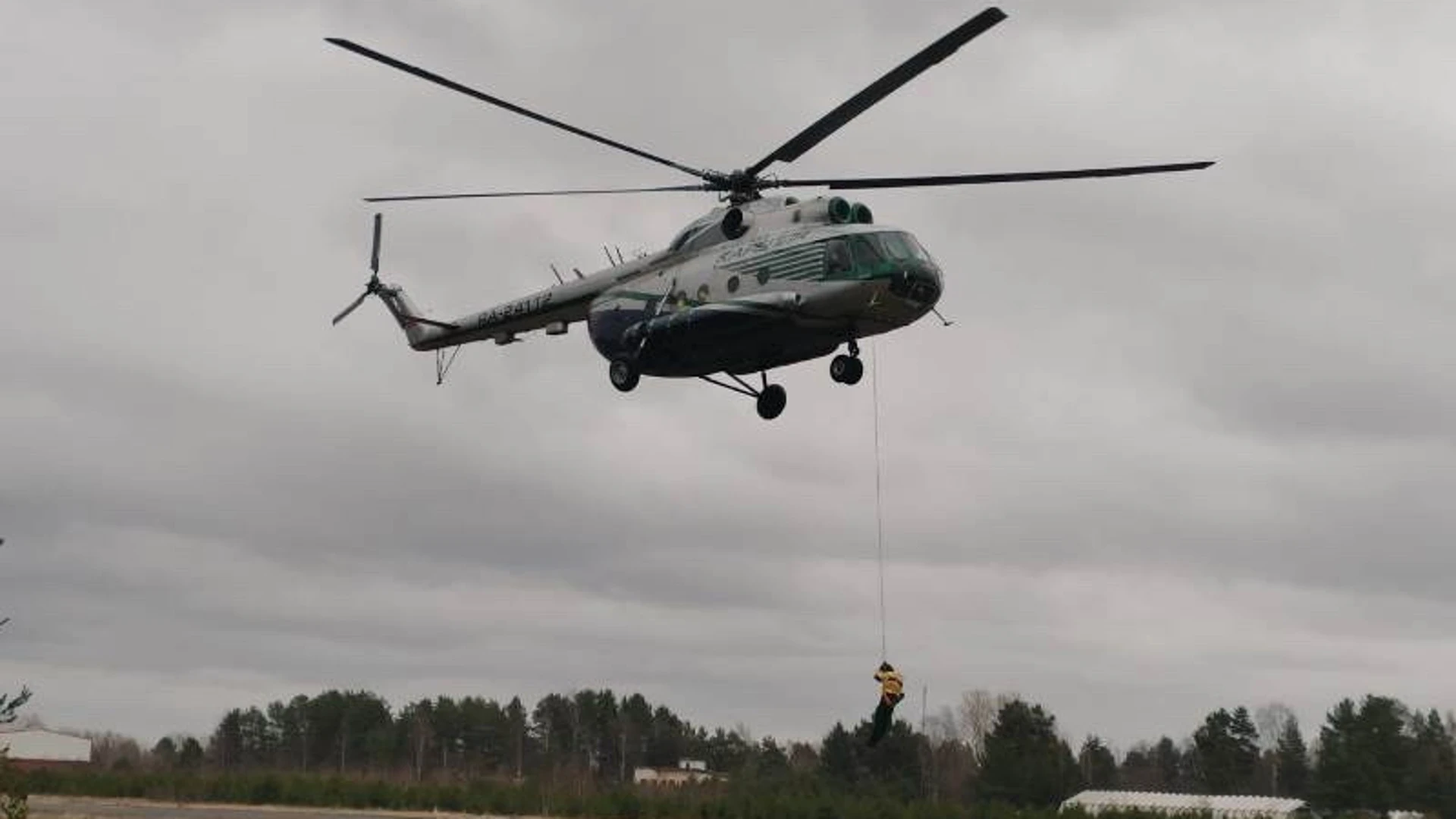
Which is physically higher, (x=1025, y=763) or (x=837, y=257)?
(x=837, y=257)

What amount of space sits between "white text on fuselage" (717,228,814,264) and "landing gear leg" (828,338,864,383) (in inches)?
77.0

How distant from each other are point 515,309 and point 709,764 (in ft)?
306

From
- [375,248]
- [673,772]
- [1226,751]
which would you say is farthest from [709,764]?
[375,248]

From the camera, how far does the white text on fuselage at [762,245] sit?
2914cm

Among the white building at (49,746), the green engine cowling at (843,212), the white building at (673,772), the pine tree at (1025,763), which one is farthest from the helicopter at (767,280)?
the white building at (49,746)

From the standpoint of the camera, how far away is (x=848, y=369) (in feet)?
95.4

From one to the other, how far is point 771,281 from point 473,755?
117 metres

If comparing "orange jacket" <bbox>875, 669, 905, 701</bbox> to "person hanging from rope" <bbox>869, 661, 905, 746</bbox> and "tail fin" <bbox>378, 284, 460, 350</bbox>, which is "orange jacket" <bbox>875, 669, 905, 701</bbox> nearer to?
"person hanging from rope" <bbox>869, 661, 905, 746</bbox>

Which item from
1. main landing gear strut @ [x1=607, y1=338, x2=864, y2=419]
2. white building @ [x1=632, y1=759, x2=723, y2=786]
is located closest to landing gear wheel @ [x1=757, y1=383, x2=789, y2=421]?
main landing gear strut @ [x1=607, y1=338, x2=864, y2=419]

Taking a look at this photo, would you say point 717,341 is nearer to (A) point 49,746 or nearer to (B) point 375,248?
(B) point 375,248

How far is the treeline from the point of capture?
66938mm

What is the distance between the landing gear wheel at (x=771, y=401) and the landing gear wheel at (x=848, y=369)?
2173mm

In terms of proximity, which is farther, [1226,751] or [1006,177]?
[1226,751]

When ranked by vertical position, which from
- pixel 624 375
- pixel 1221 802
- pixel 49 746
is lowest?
pixel 1221 802
